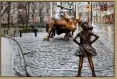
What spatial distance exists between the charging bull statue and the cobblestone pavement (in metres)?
0.06

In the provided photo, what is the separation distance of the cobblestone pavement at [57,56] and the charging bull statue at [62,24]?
0.19ft

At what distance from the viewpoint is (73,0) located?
4293 millimetres

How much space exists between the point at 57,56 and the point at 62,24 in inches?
12.9

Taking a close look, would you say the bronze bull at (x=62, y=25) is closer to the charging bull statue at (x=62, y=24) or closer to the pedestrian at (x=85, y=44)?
the charging bull statue at (x=62, y=24)

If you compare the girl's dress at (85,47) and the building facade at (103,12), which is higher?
the building facade at (103,12)

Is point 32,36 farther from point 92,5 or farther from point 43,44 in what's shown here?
point 92,5

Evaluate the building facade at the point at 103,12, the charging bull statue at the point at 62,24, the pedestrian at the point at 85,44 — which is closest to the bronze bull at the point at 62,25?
the charging bull statue at the point at 62,24

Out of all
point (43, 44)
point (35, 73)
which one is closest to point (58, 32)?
point (43, 44)

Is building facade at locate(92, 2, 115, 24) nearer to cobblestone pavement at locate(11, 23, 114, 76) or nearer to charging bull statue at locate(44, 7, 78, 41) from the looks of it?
cobblestone pavement at locate(11, 23, 114, 76)

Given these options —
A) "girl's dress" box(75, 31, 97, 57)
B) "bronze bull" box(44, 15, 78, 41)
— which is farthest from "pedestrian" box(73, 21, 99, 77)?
"bronze bull" box(44, 15, 78, 41)

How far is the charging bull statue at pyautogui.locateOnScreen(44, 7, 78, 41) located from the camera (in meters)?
4.37

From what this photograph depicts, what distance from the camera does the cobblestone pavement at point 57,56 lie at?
4297 mm

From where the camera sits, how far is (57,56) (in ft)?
14.3

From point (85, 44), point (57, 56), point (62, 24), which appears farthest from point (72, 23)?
point (57, 56)
